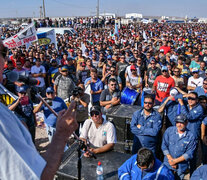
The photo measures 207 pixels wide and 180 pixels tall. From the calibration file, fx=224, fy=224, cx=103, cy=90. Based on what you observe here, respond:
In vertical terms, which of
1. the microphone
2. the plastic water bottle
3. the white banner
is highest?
the white banner

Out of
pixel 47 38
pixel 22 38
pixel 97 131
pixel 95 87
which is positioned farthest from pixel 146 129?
pixel 47 38

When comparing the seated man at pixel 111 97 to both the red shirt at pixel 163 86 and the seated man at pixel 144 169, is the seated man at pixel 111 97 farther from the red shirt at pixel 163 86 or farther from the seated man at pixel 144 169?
the seated man at pixel 144 169

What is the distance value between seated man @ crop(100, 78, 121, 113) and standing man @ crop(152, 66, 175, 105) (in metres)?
1.20

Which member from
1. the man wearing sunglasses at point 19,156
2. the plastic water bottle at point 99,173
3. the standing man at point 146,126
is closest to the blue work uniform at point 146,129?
the standing man at point 146,126

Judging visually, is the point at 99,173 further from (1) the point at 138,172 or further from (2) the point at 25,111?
(2) the point at 25,111

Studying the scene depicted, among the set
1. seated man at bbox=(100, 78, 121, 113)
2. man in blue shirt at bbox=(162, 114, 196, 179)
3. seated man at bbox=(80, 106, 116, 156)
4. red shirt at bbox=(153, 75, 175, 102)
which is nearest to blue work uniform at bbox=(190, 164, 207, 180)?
man in blue shirt at bbox=(162, 114, 196, 179)

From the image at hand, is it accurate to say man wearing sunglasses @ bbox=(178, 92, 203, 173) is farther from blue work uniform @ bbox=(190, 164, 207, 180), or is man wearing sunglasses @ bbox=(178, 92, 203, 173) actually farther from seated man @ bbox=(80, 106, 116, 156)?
seated man @ bbox=(80, 106, 116, 156)

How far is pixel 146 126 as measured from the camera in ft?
14.3

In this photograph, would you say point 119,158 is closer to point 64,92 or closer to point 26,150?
point 26,150

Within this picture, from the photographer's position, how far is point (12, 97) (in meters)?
4.83

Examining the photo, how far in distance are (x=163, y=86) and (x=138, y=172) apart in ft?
10.9

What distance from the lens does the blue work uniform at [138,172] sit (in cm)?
300

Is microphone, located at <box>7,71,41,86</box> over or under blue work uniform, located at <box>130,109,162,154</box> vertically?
over

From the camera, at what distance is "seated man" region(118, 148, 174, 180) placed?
9.96ft
